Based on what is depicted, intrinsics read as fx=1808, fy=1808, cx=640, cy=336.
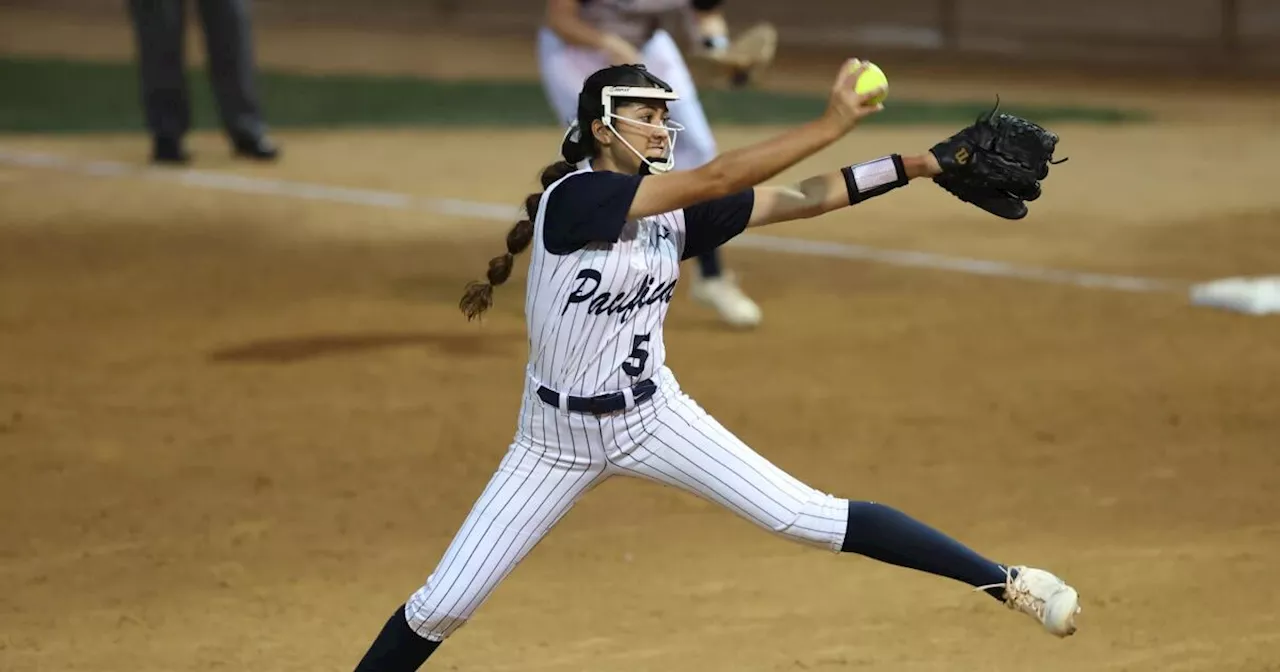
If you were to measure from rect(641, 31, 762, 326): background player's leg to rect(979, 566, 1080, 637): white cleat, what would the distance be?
4.41 meters

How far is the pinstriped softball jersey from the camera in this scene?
400cm

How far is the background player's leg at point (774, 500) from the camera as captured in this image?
4074 millimetres

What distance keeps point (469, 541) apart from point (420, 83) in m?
14.7

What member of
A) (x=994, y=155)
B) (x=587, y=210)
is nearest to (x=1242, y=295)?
(x=994, y=155)

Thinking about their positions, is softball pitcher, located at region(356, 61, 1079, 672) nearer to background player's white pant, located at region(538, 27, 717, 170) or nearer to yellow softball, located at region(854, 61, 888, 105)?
yellow softball, located at region(854, 61, 888, 105)

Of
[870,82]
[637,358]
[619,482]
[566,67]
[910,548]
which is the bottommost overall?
[619,482]

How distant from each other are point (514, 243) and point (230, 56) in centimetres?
887

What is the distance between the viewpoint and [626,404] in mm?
4043

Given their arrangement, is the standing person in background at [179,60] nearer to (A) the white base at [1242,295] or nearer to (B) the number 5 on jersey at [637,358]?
(A) the white base at [1242,295]

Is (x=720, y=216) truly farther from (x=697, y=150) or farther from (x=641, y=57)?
(x=641, y=57)

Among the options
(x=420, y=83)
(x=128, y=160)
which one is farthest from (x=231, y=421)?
(x=420, y=83)

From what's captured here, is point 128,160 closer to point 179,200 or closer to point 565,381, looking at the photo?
point 179,200

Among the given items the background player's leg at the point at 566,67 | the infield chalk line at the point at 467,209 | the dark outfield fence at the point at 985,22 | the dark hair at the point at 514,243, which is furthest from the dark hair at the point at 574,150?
the dark outfield fence at the point at 985,22

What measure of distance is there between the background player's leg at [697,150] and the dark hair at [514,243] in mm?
4038
